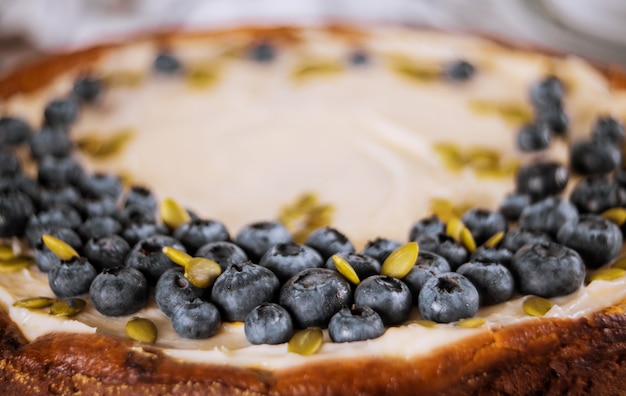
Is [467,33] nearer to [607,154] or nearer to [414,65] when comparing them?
[414,65]

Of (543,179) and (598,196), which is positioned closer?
(598,196)

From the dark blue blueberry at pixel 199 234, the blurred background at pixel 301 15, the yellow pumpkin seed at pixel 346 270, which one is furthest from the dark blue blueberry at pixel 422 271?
the blurred background at pixel 301 15

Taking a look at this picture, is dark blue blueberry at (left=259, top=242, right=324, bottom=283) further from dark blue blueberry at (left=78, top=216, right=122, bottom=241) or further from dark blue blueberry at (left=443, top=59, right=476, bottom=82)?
dark blue blueberry at (left=443, top=59, right=476, bottom=82)

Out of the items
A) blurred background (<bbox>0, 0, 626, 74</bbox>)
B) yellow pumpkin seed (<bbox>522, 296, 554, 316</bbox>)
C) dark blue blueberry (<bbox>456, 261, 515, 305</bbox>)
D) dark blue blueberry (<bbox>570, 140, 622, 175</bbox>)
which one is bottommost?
yellow pumpkin seed (<bbox>522, 296, 554, 316</bbox>)

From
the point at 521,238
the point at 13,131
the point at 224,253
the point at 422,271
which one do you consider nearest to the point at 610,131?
the point at 521,238

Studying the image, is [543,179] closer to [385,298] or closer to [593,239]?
[593,239]

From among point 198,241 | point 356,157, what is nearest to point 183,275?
point 198,241

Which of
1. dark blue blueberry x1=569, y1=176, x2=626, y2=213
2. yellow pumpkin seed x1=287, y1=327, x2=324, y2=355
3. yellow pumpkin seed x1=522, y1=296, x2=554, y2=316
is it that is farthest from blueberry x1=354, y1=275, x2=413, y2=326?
dark blue blueberry x1=569, y1=176, x2=626, y2=213
